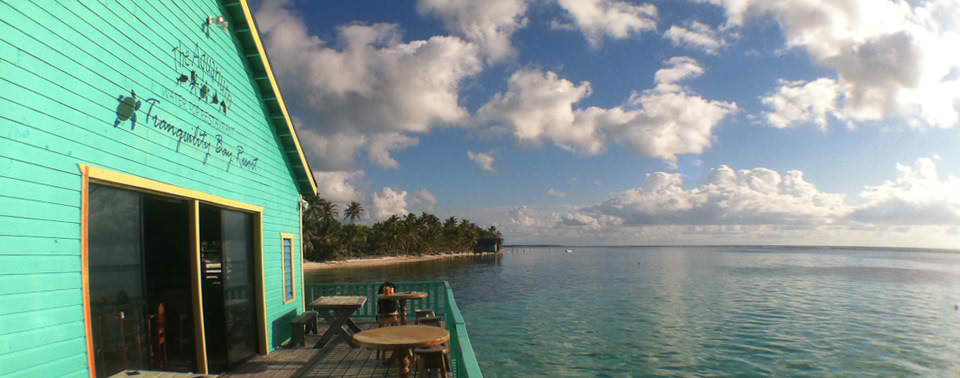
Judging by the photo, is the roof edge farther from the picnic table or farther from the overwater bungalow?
the picnic table

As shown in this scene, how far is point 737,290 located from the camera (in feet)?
151

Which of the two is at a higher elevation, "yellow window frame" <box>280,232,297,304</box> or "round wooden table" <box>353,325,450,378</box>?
"yellow window frame" <box>280,232,297,304</box>

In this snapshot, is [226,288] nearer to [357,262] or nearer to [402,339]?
[402,339]

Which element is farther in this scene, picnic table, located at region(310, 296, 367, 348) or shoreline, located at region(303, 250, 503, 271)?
shoreline, located at region(303, 250, 503, 271)

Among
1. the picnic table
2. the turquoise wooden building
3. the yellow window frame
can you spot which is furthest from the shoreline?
the turquoise wooden building

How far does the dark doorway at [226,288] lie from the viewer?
24.4ft

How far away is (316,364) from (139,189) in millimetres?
4169

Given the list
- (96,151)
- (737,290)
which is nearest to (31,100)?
(96,151)

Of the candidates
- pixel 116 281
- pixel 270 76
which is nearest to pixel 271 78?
pixel 270 76

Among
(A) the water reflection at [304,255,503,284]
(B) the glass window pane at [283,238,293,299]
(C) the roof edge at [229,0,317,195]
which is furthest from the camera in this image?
(A) the water reflection at [304,255,503,284]

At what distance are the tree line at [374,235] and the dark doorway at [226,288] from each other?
44.6m

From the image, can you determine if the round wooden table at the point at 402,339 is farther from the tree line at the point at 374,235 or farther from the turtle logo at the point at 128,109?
the tree line at the point at 374,235

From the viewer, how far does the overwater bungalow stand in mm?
3838

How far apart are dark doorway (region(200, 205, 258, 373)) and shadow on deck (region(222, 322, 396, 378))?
30 cm
